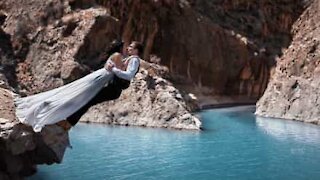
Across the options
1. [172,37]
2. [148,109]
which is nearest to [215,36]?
[172,37]

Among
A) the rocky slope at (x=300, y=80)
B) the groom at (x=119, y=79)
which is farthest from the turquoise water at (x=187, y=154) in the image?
the rocky slope at (x=300, y=80)

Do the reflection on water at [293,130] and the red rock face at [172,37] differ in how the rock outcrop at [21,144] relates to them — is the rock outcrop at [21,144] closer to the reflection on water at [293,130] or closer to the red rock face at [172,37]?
the reflection on water at [293,130]

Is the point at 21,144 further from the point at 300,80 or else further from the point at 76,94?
the point at 300,80

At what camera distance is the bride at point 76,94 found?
789 cm

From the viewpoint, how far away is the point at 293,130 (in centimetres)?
2455

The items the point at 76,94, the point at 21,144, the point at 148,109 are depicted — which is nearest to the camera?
the point at 76,94

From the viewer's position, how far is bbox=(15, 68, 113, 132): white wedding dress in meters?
7.92

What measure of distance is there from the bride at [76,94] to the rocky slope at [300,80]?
2237cm

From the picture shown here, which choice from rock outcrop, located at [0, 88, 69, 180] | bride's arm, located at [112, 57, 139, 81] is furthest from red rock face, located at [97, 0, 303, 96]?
bride's arm, located at [112, 57, 139, 81]

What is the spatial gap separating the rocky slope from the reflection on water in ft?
Result: 4.86

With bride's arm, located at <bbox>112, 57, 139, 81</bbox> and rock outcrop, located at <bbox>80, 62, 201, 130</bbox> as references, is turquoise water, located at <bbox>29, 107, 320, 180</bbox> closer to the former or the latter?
rock outcrop, located at <bbox>80, 62, 201, 130</bbox>

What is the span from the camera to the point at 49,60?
26.4 metres

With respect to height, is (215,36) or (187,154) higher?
(215,36)

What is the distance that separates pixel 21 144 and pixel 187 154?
791cm
